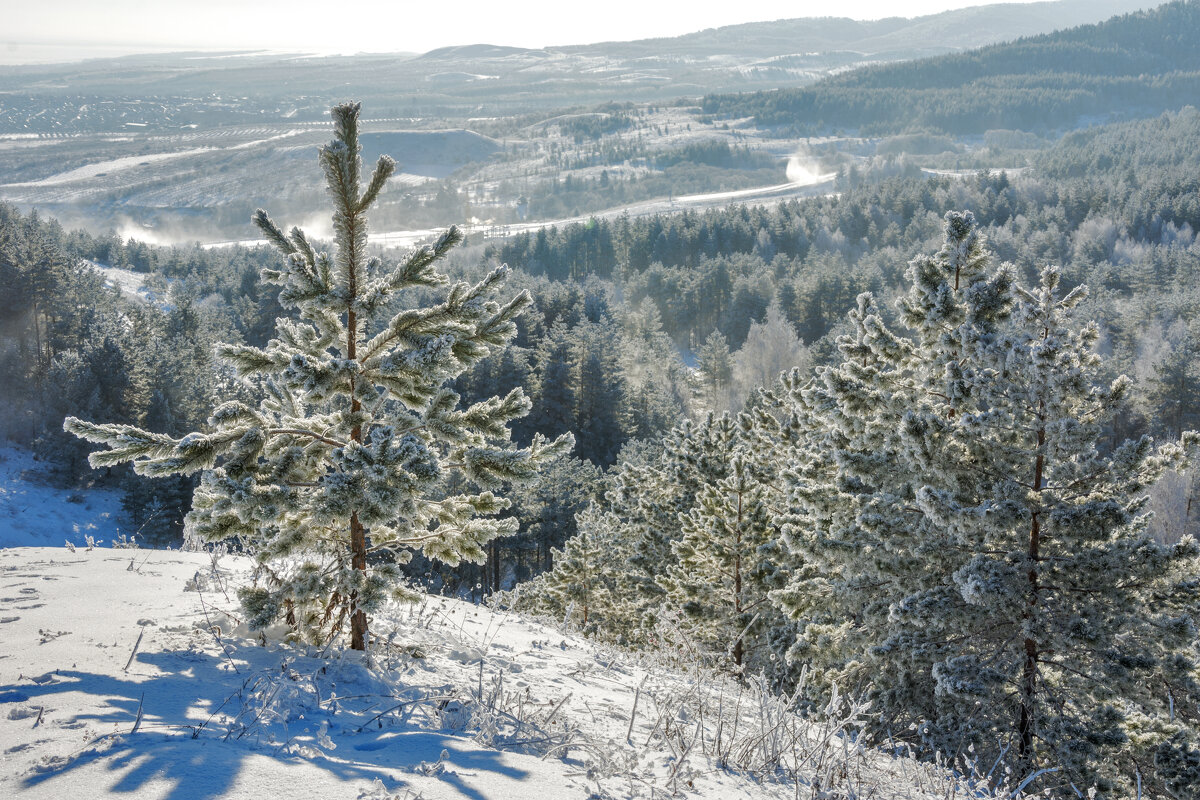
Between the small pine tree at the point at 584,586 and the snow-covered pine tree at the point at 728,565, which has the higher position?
the snow-covered pine tree at the point at 728,565

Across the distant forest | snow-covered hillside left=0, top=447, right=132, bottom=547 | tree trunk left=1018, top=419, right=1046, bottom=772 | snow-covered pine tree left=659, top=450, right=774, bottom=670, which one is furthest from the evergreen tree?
tree trunk left=1018, top=419, right=1046, bottom=772

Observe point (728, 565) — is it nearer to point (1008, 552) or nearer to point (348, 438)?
point (1008, 552)

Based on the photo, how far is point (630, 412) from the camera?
56.5 metres

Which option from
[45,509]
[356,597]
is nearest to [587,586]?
[356,597]

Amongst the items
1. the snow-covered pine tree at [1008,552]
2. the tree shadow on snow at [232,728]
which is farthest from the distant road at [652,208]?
the tree shadow on snow at [232,728]

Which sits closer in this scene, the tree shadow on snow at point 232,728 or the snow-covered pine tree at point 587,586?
the tree shadow on snow at point 232,728

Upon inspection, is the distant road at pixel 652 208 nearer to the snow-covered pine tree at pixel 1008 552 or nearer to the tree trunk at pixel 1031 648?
the snow-covered pine tree at pixel 1008 552

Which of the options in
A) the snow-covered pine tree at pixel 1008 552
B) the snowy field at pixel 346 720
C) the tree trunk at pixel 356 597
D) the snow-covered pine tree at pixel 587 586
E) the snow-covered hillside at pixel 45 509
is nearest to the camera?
the snowy field at pixel 346 720

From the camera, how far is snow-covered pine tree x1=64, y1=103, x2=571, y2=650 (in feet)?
17.5

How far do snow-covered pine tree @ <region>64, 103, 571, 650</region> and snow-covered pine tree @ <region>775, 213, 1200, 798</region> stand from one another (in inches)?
198

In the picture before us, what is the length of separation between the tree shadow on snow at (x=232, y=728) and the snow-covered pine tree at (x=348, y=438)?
2.34ft

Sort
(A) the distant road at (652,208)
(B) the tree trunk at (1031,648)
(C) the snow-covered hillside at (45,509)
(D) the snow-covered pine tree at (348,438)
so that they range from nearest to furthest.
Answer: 1. (D) the snow-covered pine tree at (348,438)
2. (B) the tree trunk at (1031,648)
3. (C) the snow-covered hillside at (45,509)
4. (A) the distant road at (652,208)

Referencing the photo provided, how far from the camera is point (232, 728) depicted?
3955mm

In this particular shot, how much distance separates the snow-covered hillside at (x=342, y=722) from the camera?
11.5ft
